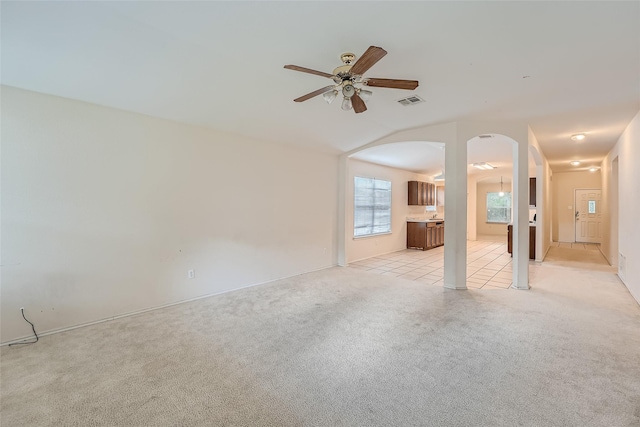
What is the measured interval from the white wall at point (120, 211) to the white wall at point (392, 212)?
6.89 feet

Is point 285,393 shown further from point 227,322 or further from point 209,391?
point 227,322

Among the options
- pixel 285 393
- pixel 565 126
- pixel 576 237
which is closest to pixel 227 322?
pixel 285 393

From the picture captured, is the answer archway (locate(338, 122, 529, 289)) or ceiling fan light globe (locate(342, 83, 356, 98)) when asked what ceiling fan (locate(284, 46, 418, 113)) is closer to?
ceiling fan light globe (locate(342, 83, 356, 98))

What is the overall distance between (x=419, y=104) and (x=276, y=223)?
9.66ft

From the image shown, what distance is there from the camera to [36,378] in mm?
2193

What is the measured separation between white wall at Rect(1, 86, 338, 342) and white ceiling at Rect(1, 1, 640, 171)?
0.34m

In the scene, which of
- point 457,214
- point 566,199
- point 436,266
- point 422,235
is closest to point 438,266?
point 436,266

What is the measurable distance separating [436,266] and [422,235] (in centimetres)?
240

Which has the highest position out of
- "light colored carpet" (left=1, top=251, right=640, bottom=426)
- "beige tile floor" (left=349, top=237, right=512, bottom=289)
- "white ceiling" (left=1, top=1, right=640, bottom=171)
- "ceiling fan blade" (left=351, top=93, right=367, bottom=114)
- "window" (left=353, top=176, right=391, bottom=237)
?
"white ceiling" (left=1, top=1, right=640, bottom=171)

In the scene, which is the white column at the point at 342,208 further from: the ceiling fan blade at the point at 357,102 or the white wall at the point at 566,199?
the white wall at the point at 566,199

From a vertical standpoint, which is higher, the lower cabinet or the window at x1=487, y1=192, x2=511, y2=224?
the window at x1=487, y1=192, x2=511, y2=224

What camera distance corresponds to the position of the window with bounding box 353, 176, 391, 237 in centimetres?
688

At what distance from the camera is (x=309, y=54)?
2658 millimetres

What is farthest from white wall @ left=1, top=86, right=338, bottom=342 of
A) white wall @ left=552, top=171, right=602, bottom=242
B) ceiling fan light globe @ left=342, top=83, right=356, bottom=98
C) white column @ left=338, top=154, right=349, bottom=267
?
white wall @ left=552, top=171, right=602, bottom=242
